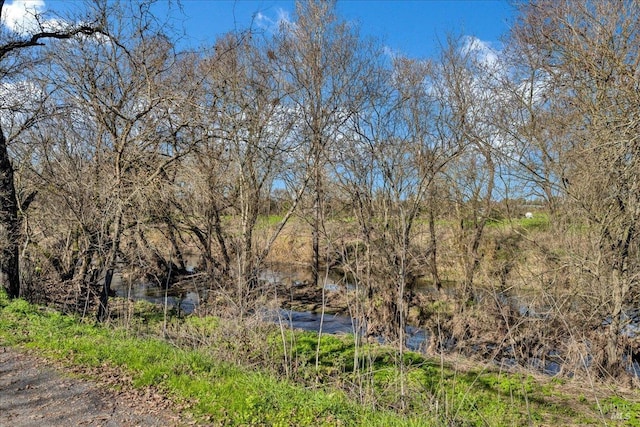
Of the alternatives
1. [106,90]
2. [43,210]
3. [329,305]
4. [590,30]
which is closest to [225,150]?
[106,90]

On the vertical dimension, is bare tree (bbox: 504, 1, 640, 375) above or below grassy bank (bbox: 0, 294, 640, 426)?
above

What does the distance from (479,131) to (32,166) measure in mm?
12880

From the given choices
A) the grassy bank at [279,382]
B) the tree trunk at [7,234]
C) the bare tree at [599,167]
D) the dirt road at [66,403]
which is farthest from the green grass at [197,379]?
the bare tree at [599,167]

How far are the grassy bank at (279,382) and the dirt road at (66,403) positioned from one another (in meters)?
0.30

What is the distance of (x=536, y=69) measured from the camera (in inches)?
483

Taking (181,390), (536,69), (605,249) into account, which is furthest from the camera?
(536,69)

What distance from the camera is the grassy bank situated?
203 inches

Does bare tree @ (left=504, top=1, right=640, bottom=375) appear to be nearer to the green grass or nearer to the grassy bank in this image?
the grassy bank

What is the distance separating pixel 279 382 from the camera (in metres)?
6.10

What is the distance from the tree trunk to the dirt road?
5436mm

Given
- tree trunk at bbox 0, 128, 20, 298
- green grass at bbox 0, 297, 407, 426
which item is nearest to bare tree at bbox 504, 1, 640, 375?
green grass at bbox 0, 297, 407, 426

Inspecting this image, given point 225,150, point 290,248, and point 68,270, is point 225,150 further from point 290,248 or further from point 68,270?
point 290,248

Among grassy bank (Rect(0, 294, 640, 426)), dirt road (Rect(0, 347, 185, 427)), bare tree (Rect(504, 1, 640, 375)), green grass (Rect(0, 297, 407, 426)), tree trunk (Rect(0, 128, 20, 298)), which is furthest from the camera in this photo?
tree trunk (Rect(0, 128, 20, 298))

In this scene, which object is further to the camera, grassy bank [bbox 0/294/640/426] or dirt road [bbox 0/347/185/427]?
grassy bank [bbox 0/294/640/426]
